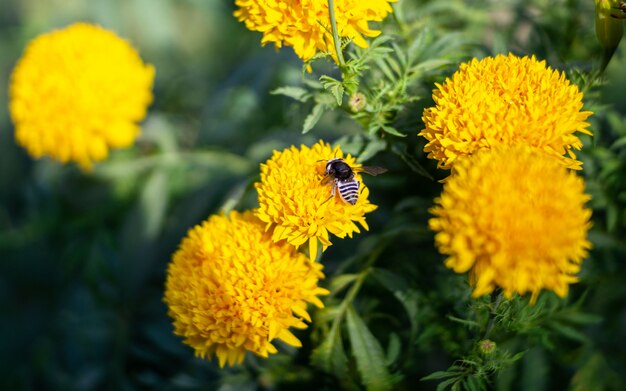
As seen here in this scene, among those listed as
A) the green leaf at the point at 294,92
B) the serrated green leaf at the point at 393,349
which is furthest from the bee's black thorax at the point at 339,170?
the serrated green leaf at the point at 393,349

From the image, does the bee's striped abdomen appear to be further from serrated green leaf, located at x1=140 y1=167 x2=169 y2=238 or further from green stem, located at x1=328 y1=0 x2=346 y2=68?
serrated green leaf, located at x1=140 y1=167 x2=169 y2=238

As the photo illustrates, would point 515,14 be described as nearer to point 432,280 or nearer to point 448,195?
point 432,280

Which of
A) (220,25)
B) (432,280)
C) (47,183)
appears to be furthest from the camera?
(220,25)

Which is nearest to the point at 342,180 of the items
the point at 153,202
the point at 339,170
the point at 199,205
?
the point at 339,170

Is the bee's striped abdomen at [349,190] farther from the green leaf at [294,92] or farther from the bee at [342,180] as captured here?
the green leaf at [294,92]

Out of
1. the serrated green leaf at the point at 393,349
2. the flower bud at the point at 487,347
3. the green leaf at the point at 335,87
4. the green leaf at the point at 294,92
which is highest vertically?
the green leaf at the point at 294,92

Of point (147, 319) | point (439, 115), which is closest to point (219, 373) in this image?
point (147, 319)

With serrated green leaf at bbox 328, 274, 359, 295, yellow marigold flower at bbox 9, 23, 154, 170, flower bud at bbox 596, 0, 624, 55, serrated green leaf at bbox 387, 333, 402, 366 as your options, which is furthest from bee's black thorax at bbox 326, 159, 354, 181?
yellow marigold flower at bbox 9, 23, 154, 170
